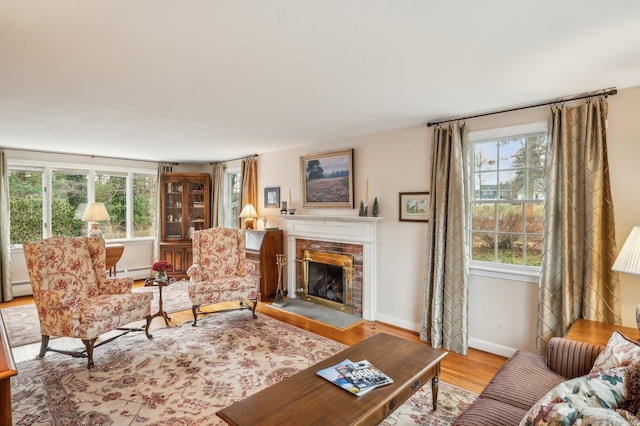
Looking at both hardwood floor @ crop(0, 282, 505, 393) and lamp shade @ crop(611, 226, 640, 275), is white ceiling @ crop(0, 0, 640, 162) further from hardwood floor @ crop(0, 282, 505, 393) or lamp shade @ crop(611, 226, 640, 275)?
hardwood floor @ crop(0, 282, 505, 393)

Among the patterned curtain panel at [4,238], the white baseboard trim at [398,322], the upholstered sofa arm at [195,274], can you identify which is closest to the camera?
the white baseboard trim at [398,322]

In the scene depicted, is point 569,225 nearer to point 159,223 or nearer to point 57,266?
point 57,266

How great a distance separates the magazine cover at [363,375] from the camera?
1.89 m

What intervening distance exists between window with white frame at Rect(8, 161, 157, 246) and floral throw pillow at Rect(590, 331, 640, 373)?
283 inches

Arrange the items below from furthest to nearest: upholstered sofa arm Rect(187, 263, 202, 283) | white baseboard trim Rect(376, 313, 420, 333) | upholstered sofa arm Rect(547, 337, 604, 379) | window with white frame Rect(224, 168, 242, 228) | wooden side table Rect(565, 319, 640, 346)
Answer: window with white frame Rect(224, 168, 242, 228)
upholstered sofa arm Rect(187, 263, 202, 283)
white baseboard trim Rect(376, 313, 420, 333)
wooden side table Rect(565, 319, 640, 346)
upholstered sofa arm Rect(547, 337, 604, 379)

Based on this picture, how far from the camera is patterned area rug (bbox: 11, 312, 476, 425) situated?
236 cm

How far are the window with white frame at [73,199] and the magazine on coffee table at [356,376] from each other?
5996 millimetres

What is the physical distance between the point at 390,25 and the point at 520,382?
213 centimetres

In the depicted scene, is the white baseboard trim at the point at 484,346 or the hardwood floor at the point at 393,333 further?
the white baseboard trim at the point at 484,346

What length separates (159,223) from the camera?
22.0ft

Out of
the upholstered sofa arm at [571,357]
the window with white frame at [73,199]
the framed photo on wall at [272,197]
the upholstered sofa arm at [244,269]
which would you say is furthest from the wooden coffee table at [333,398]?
the window with white frame at [73,199]

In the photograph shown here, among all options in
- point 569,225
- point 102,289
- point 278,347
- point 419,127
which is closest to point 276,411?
point 278,347

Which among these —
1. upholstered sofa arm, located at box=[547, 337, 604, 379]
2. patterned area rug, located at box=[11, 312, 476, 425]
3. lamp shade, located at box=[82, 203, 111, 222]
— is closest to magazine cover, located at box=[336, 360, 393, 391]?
patterned area rug, located at box=[11, 312, 476, 425]

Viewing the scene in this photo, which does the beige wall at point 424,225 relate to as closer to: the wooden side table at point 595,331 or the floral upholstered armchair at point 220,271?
the wooden side table at point 595,331
